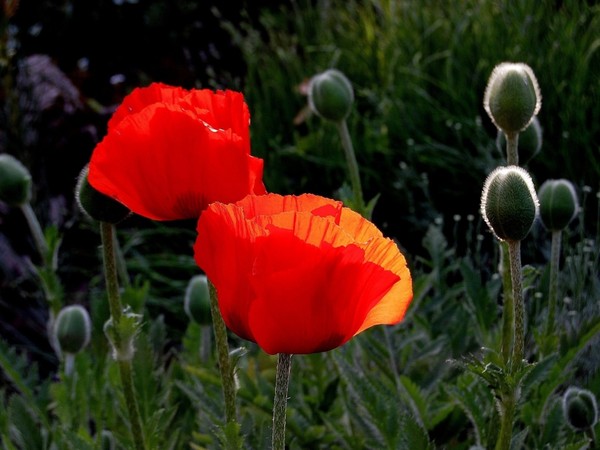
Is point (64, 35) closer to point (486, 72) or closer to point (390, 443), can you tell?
point (486, 72)

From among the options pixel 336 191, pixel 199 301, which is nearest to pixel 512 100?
pixel 199 301

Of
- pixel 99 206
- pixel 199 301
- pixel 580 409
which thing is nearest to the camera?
pixel 99 206

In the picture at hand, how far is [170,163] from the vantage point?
3.61 feet

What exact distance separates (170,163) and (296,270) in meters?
0.29

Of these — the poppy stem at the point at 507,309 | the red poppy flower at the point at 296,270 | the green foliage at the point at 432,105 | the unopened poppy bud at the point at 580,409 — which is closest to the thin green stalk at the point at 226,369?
the red poppy flower at the point at 296,270

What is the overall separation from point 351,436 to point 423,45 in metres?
2.56

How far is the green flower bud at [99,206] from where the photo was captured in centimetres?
128

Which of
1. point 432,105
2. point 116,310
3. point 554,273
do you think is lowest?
point 432,105

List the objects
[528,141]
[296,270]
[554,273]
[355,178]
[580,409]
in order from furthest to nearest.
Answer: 1. [355,178]
2. [528,141]
3. [554,273]
4. [580,409]
5. [296,270]

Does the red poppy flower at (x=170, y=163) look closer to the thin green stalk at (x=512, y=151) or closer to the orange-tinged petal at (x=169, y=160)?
the orange-tinged petal at (x=169, y=160)

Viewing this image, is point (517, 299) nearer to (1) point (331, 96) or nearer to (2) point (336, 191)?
(1) point (331, 96)

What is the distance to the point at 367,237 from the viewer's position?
0.92 m

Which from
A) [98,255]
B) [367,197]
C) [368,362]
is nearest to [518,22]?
[367,197]

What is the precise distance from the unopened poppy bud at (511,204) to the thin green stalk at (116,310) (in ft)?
1.60
